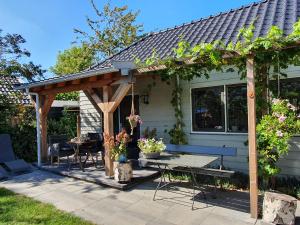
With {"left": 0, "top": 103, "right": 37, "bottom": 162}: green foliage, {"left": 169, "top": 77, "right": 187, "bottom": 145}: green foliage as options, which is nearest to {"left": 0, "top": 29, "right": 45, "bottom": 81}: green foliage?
{"left": 0, "top": 103, "right": 37, "bottom": 162}: green foliage

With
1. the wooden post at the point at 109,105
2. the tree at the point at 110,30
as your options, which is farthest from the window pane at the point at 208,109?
the tree at the point at 110,30

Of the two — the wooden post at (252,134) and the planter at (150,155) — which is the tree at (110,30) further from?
the wooden post at (252,134)

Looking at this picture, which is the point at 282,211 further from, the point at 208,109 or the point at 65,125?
the point at 65,125

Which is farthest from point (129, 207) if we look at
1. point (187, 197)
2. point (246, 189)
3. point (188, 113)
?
point (188, 113)

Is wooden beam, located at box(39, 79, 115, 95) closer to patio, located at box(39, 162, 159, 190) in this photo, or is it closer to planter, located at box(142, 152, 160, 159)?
planter, located at box(142, 152, 160, 159)

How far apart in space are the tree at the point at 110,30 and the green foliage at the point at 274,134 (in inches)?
674

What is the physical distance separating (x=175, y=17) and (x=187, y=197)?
18.4 m

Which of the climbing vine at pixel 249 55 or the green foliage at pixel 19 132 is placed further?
the green foliage at pixel 19 132

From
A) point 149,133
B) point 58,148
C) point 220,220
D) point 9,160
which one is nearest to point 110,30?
point 149,133

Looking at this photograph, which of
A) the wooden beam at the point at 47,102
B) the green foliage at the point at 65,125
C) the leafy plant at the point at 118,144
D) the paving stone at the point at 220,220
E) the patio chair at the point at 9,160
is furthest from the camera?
Answer: the green foliage at the point at 65,125

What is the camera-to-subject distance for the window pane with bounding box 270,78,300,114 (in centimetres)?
568

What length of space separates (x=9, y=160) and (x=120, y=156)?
13.3 feet

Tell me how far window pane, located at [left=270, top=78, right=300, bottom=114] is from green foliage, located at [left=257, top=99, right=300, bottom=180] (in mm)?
915

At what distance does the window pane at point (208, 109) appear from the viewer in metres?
6.88
